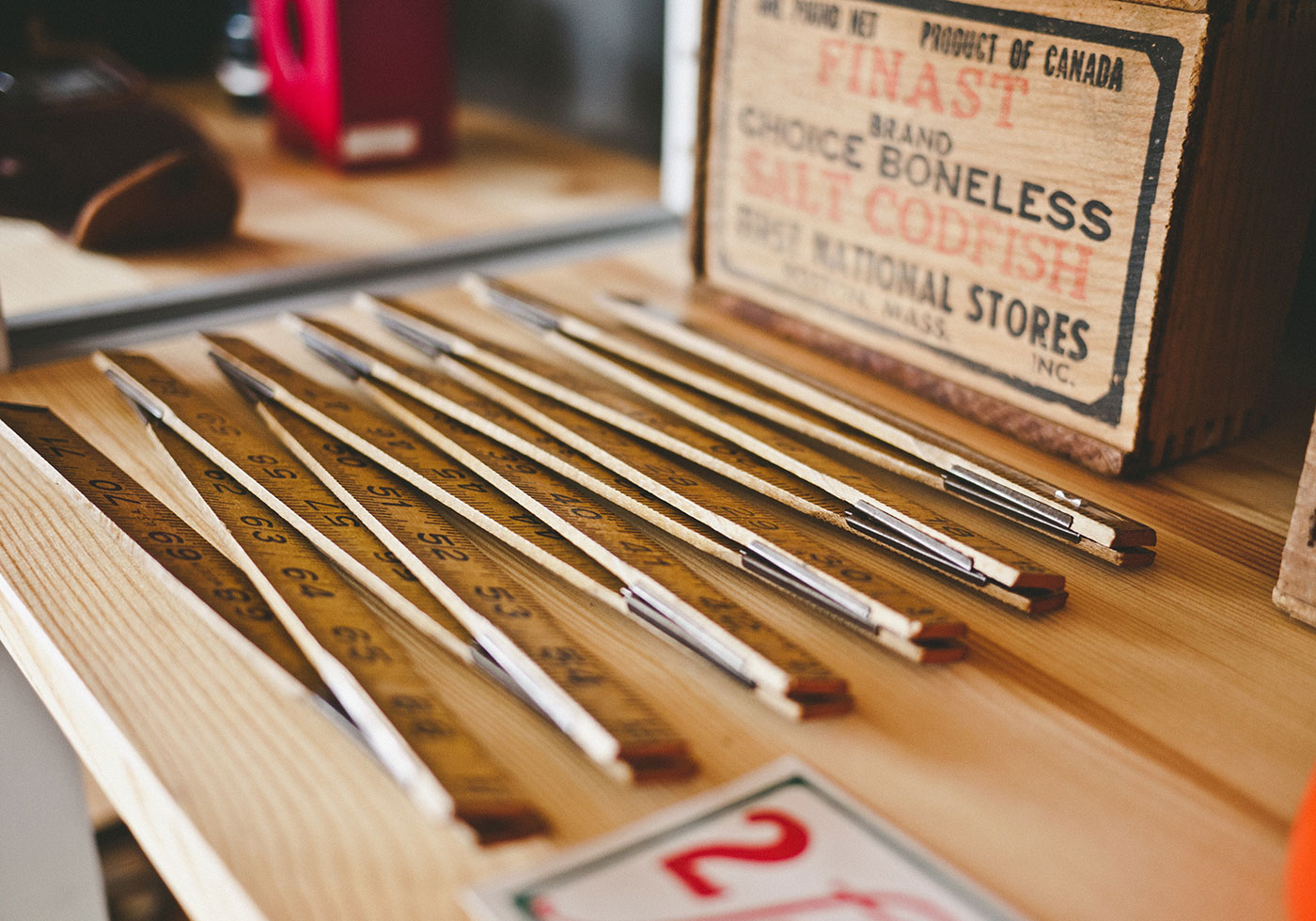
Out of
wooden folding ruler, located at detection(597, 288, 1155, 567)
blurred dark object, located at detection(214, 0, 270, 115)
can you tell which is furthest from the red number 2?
blurred dark object, located at detection(214, 0, 270, 115)

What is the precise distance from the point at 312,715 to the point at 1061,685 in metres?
0.34

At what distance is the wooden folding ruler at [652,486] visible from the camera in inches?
22.0

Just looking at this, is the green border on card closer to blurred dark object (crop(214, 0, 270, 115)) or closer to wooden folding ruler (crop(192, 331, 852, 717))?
wooden folding ruler (crop(192, 331, 852, 717))

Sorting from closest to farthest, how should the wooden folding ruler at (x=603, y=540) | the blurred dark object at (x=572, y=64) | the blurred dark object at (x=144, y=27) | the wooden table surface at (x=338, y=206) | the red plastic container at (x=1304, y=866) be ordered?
the red plastic container at (x=1304, y=866), the wooden folding ruler at (x=603, y=540), the wooden table surface at (x=338, y=206), the blurred dark object at (x=572, y=64), the blurred dark object at (x=144, y=27)

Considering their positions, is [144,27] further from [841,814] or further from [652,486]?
[841,814]

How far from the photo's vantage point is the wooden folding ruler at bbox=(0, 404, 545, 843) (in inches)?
17.5

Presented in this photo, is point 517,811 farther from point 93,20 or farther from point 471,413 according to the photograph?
point 93,20

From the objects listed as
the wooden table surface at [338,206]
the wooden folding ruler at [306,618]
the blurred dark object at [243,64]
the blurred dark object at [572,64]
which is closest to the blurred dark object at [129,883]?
the wooden table surface at [338,206]

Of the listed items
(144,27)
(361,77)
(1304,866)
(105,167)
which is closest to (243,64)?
(144,27)

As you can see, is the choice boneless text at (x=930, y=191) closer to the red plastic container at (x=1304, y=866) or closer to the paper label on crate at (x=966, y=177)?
the paper label on crate at (x=966, y=177)

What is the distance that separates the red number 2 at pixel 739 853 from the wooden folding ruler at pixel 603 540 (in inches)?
2.6

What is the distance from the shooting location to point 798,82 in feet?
2.86

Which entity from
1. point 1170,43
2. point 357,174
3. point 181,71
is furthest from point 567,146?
point 1170,43

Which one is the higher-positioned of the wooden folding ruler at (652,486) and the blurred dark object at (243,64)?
the blurred dark object at (243,64)
